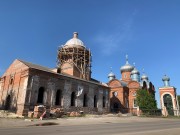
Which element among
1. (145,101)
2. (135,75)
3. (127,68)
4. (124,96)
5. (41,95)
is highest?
(127,68)

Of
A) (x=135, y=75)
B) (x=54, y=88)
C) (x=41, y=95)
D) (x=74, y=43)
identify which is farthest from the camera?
(x=135, y=75)

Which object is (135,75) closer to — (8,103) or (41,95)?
(41,95)

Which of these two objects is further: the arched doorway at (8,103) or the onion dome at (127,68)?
the onion dome at (127,68)

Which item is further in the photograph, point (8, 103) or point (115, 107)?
point (115, 107)

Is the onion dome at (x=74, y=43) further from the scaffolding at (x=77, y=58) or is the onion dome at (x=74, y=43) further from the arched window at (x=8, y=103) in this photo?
the arched window at (x=8, y=103)

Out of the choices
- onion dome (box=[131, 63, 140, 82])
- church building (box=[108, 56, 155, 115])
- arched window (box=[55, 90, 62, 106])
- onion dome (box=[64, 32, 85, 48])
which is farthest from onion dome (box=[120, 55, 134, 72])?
arched window (box=[55, 90, 62, 106])

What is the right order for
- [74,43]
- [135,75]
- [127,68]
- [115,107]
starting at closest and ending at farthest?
[74,43]
[115,107]
[135,75]
[127,68]

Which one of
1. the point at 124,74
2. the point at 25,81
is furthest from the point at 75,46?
the point at 124,74

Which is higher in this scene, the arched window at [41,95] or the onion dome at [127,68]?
the onion dome at [127,68]

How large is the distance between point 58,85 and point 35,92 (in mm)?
4277

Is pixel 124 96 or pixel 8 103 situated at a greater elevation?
pixel 124 96

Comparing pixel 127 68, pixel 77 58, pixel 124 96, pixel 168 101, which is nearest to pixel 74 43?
pixel 77 58

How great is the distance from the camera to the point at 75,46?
37969mm

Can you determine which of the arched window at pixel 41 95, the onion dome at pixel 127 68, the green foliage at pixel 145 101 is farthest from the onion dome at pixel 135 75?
the arched window at pixel 41 95
